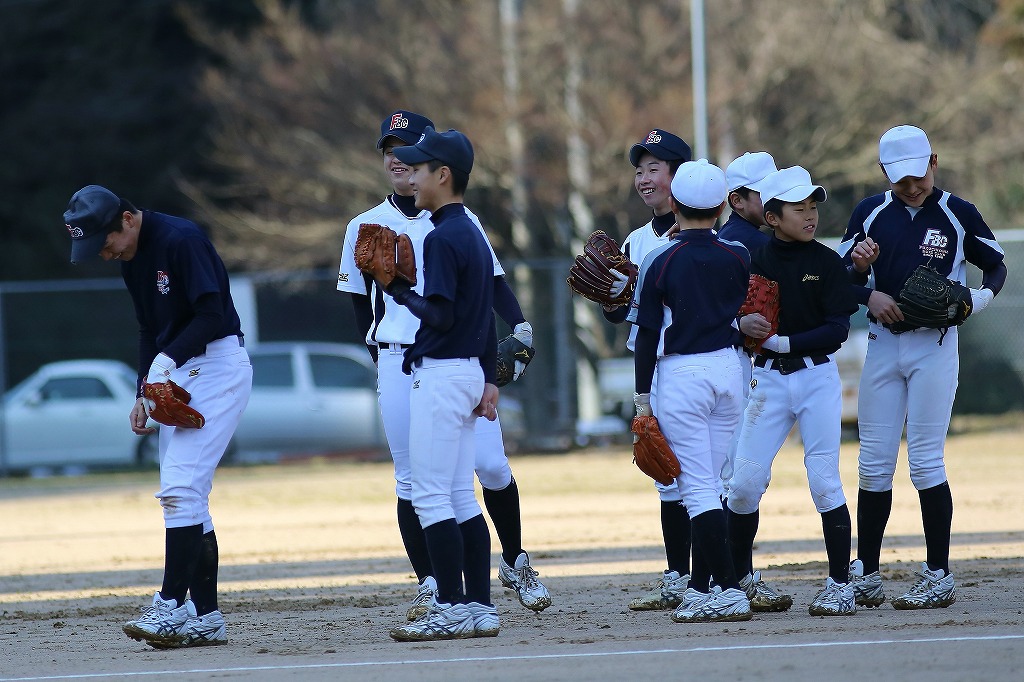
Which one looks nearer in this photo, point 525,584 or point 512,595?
point 525,584

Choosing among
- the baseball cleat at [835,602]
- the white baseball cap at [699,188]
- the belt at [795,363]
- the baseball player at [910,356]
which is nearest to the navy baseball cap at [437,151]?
the white baseball cap at [699,188]

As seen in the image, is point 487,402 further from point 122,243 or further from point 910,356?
point 910,356

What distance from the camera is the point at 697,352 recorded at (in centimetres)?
665

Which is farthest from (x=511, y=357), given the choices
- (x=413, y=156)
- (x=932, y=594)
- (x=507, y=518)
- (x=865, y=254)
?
(x=932, y=594)

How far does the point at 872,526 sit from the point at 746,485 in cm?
67

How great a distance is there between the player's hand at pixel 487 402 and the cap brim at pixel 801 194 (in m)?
1.67

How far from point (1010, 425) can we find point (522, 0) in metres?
10.4

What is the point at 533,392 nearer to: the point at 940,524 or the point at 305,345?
the point at 305,345

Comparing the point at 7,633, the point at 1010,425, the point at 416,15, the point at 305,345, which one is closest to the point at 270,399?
the point at 305,345

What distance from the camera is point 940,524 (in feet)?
23.2

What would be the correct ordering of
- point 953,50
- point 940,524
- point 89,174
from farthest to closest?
1. point 89,174
2. point 953,50
3. point 940,524

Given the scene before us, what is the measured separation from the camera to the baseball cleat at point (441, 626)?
6.43 m

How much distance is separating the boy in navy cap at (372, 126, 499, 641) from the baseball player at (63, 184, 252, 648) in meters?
0.87

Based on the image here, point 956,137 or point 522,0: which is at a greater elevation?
point 522,0
